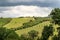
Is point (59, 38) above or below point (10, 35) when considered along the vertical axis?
below

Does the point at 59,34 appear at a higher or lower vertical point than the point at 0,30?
lower

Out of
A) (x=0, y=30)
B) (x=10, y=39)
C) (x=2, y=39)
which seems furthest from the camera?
(x=0, y=30)

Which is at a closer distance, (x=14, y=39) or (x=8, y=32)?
(x=14, y=39)

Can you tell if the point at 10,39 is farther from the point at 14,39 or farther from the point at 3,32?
the point at 3,32

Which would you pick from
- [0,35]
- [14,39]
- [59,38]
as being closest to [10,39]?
[14,39]

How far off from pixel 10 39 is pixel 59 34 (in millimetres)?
62762

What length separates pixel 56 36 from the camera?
198 meters

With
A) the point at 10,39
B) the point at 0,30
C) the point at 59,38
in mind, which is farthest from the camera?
the point at 59,38

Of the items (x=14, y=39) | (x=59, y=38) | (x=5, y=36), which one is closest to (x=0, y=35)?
(x=5, y=36)

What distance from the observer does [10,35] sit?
15225 cm

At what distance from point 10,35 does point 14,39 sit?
5.85 metres

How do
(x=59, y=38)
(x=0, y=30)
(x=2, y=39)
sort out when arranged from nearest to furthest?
(x=2, y=39)
(x=0, y=30)
(x=59, y=38)

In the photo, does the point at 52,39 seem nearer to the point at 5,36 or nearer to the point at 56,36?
the point at 56,36

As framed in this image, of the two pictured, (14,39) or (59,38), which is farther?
(59,38)
